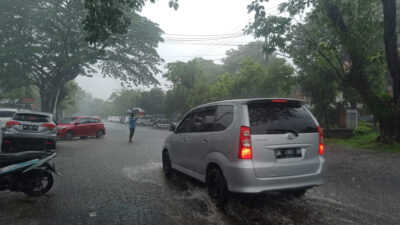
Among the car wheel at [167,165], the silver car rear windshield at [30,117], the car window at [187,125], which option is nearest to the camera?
the car window at [187,125]

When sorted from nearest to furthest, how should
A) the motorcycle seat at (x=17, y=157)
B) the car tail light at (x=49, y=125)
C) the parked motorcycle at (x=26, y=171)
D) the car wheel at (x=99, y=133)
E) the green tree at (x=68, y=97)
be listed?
the parked motorcycle at (x=26, y=171) < the motorcycle seat at (x=17, y=157) < the car tail light at (x=49, y=125) < the car wheel at (x=99, y=133) < the green tree at (x=68, y=97)

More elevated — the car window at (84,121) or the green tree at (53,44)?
the green tree at (53,44)

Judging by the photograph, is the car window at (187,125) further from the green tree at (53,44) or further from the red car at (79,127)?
the green tree at (53,44)

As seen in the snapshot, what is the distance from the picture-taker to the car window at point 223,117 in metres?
4.84

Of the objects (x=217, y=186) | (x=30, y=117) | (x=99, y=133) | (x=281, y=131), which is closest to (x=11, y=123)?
(x=30, y=117)

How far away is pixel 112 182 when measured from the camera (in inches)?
270

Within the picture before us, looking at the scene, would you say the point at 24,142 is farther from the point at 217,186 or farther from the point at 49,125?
the point at 217,186

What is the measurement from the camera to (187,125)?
21.3 feet

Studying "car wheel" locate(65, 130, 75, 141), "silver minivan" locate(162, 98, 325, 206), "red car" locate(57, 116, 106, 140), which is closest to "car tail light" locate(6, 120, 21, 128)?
"red car" locate(57, 116, 106, 140)

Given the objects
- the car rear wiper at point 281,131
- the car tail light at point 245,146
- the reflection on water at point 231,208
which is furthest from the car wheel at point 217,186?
the car rear wiper at point 281,131

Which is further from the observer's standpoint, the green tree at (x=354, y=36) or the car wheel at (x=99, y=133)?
the car wheel at (x=99, y=133)

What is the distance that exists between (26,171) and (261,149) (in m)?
4.19

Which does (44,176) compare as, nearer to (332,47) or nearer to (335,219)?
(335,219)

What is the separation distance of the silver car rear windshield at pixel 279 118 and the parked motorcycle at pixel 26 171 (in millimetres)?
3999
